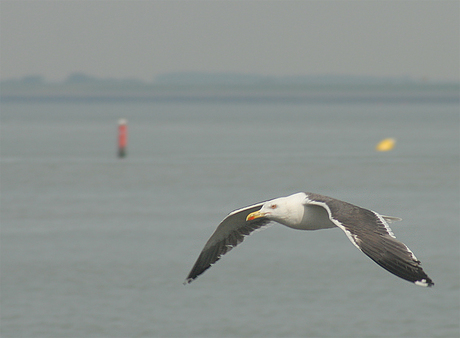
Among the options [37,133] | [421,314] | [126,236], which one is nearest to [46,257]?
[126,236]

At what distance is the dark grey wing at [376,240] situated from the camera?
35.8 ft

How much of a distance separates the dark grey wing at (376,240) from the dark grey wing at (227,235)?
88.2 inches

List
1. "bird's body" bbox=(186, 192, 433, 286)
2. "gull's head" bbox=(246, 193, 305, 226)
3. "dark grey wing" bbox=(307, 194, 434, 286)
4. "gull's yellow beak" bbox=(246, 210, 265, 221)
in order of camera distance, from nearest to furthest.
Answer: "dark grey wing" bbox=(307, 194, 434, 286), "bird's body" bbox=(186, 192, 433, 286), "gull's head" bbox=(246, 193, 305, 226), "gull's yellow beak" bbox=(246, 210, 265, 221)

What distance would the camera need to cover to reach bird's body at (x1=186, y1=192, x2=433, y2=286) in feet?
36.4

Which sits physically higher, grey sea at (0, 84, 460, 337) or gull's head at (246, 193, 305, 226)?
gull's head at (246, 193, 305, 226)

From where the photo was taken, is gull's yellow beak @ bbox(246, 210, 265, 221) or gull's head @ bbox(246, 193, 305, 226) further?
gull's yellow beak @ bbox(246, 210, 265, 221)

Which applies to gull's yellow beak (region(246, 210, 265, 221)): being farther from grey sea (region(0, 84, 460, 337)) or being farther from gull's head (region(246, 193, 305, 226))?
grey sea (region(0, 84, 460, 337))

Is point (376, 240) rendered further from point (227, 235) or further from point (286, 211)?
point (227, 235)

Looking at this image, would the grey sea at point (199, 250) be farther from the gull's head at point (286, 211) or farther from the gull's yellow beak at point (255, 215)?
the gull's head at point (286, 211)

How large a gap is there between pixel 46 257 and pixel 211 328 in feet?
25.8

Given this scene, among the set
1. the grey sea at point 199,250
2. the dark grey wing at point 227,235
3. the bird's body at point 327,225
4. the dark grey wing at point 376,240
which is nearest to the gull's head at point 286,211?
the bird's body at point 327,225

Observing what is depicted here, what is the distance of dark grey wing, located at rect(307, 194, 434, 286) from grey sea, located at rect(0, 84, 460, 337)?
670 cm

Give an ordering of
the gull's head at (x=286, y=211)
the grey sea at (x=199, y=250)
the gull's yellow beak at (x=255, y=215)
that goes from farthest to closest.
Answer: the grey sea at (x=199, y=250)
the gull's yellow beak at (x=255, y=215)
the gull's head at (x=286, y=211)

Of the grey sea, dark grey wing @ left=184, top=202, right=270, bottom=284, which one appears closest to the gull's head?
dark grey wing @ left=184, top=202, right=270, bottom=284
